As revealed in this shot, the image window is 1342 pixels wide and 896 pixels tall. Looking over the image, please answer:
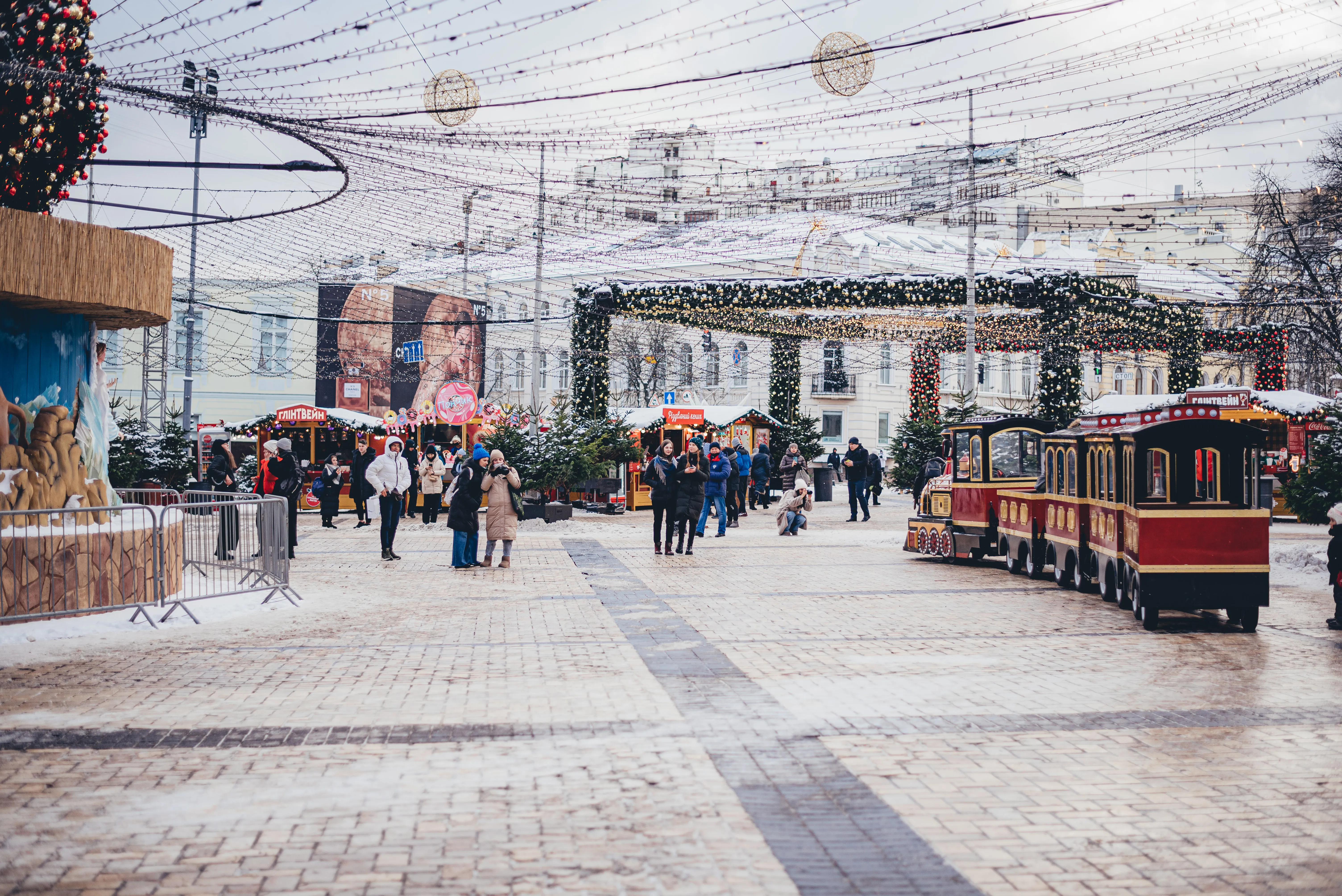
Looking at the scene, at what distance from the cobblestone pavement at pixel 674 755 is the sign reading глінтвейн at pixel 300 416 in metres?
19.8

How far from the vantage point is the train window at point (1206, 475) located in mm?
12180

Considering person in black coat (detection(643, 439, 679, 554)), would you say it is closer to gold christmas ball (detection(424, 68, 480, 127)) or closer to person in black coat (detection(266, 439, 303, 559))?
person in black coat (detection(266, 439, 303, 559))

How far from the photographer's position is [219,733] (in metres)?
7.19

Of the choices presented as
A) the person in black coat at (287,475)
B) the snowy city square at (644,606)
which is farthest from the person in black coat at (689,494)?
the person in black coat at (287,475)

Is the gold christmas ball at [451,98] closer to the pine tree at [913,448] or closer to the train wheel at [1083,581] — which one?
the train wheel at [1083,581]

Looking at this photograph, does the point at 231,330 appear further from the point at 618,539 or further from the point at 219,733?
the point at 219,733

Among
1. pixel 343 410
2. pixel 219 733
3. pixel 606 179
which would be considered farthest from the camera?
pixel 343 410

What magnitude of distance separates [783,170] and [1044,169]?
567 centimetres

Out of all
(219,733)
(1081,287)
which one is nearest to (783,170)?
(219,733)

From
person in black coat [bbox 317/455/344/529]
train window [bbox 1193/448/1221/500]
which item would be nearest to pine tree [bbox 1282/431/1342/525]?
train window [bbox 1193/448/1221/500]

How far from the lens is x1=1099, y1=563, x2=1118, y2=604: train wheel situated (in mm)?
13797

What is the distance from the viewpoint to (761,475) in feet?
107

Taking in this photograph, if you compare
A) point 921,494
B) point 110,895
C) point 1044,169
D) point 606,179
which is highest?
point 1044,169

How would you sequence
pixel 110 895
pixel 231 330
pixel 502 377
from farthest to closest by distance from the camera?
pixel 502 377, pixel 231 330, pixel 110 895
